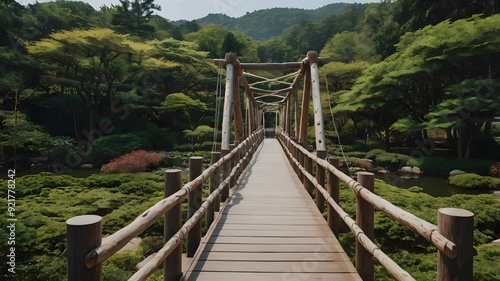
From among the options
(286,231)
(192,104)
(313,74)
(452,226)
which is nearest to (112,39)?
(192,104)

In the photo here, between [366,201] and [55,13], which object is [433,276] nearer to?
[366,201]

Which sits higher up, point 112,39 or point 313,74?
point 112,39

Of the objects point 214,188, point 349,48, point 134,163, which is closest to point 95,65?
point 134,163

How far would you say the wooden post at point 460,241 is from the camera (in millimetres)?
1270

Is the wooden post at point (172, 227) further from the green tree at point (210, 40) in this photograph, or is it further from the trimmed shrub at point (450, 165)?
the green tree at point (210, 40)

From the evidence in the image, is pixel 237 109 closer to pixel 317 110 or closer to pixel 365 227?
pixel 317 110

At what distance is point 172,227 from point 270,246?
3.23ft

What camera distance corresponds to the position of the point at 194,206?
9.63 feet

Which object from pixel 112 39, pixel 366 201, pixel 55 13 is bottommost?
pixel 366 201

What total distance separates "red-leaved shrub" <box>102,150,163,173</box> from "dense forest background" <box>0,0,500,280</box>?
1.02m

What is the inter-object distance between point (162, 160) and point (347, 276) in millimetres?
14355

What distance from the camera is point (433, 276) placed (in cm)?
351

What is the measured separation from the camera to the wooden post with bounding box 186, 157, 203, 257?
2.76 m

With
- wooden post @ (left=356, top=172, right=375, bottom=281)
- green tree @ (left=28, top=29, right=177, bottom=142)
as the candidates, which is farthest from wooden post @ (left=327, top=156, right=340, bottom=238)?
green tree @ (left=28, top=29, right=177, bottom=142)
